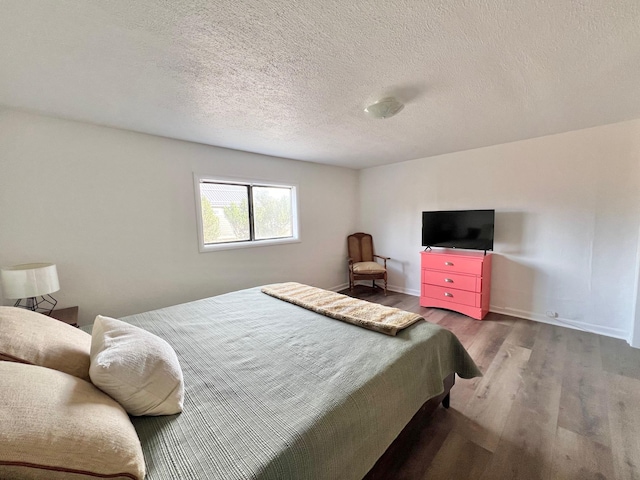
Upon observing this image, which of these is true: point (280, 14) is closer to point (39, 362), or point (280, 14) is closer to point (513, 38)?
point (513, 38)

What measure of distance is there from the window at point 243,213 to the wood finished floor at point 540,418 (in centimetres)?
280

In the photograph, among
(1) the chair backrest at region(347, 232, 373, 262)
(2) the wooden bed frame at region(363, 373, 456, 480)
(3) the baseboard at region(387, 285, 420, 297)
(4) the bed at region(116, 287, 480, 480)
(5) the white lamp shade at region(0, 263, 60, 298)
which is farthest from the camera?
(1) the chair backrest at region(347, 232, 373, 262)

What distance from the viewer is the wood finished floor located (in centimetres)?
138

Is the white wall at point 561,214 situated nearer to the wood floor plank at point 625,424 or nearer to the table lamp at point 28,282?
the wood floor plank at point 625,424

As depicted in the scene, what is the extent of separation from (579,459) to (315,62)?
271 centimetres

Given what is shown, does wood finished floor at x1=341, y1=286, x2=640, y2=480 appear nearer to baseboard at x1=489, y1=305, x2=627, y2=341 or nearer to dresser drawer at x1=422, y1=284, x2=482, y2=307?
baseboard at x1=489, y1=305, x2=627, y2=341

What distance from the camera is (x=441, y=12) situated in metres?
1.15

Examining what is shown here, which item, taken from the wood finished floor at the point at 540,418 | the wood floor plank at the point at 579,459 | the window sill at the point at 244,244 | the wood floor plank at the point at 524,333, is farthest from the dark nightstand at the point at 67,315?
the wood floor plank at the point at 524,333

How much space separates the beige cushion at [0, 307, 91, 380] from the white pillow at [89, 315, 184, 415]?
0.20 ft

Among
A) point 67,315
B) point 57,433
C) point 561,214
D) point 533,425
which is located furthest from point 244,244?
point 561,214

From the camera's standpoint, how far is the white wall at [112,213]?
2062 mm

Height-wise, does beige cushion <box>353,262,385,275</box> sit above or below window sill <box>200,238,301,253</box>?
below

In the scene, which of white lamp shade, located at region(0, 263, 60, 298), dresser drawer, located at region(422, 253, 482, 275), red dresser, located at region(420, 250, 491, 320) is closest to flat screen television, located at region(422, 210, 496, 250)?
red dresser, located at region(420, 250, 491, 320)

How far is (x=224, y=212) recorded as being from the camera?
3361 mm
